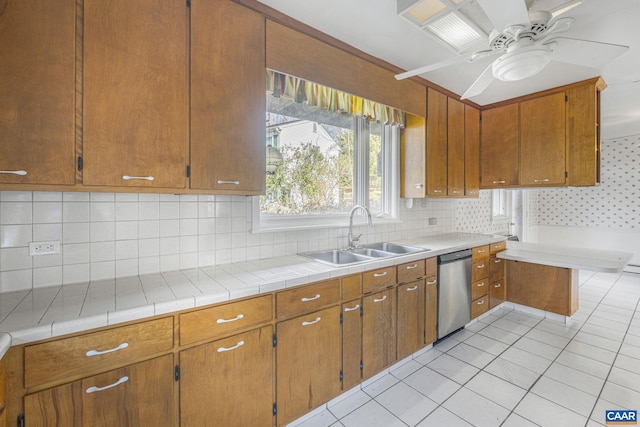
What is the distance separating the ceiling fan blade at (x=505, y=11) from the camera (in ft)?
4.21

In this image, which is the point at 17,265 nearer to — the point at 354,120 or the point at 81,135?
the point at 81,135

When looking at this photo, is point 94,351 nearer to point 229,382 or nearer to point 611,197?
point 229,382

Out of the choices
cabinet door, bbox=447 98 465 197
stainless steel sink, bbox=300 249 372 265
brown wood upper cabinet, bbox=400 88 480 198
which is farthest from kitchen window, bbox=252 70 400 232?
cabinet door, bbox=447 98 465 197

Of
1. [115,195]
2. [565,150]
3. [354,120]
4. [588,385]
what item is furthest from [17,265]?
[565,150]

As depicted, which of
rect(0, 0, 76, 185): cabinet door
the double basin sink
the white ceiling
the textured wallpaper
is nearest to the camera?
rect(0, 0, 76, 185): cabinet door

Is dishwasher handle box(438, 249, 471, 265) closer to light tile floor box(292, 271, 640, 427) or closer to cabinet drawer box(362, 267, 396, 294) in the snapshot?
cabinet drawer box(362, 267, 396, 294)

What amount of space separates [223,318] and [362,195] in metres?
1.92

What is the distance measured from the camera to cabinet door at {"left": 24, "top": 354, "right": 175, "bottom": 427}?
3.29ft

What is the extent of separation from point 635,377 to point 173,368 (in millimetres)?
3210

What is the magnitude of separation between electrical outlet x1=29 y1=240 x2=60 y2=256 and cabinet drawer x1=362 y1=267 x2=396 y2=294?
172 cm

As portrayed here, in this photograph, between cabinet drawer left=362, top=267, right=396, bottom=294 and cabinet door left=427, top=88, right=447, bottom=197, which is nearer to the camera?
cabinet drawer left=362, top=267, right=396, bottom=294

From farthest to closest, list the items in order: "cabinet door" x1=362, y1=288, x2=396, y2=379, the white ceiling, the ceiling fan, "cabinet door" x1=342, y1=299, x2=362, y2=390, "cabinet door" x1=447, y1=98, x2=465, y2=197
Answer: "cabinet door" x1=447, y1=98, x2=465, y2=197 → "cabinet door" x1=362, y1=288, x2=396, y2=379 → "cabinet door" x1=342, y1=299, x2=362, y2=390 → the white ceiling → the ceiling fan

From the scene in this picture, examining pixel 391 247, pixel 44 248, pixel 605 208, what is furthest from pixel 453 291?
pixel 605 208

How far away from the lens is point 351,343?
191 cm
